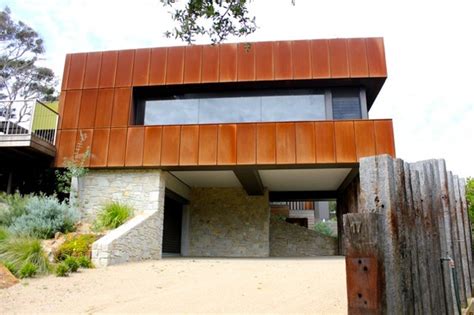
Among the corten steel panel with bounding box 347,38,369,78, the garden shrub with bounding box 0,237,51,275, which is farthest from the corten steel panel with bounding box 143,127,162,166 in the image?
the corten steel panel with bounding box 347,38,369,78

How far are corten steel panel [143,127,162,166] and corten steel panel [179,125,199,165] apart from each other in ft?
2.41

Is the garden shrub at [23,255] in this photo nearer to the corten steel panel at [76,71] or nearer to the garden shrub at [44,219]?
the garden shrub at [44,219]

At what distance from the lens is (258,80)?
12.5m

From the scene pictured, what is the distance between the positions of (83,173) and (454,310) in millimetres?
10901

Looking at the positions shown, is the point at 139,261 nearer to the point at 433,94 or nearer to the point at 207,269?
the point at 207,269

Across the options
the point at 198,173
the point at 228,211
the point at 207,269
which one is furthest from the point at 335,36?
the point at 207,269

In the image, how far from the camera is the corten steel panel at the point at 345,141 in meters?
11.5

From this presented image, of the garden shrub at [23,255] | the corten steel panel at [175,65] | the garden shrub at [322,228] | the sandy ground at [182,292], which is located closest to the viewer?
the sandy ground at [182,292]

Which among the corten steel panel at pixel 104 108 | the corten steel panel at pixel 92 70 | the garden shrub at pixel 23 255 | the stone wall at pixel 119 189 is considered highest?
the corten steel panel at pixel 92 70

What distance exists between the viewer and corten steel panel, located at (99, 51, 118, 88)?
43.1ft

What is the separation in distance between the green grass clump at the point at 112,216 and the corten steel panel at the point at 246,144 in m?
3.67

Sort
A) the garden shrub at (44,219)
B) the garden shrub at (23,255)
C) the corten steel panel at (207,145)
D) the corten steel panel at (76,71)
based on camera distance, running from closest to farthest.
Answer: the garden shrub at (23,255)
the garden shrub at (44,219)
the corten steel panel at (207,145)
the corten steel panel at (76,71)

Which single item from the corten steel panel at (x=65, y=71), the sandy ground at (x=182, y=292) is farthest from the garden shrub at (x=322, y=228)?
the corten steel panel at (x=65, y=71)

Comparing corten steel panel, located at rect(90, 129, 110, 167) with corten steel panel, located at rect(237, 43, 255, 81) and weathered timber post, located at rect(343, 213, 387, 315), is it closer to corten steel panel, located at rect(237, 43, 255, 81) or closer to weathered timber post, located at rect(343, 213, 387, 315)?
corten steel panel, located at rect(237, 43, 255, 81)
